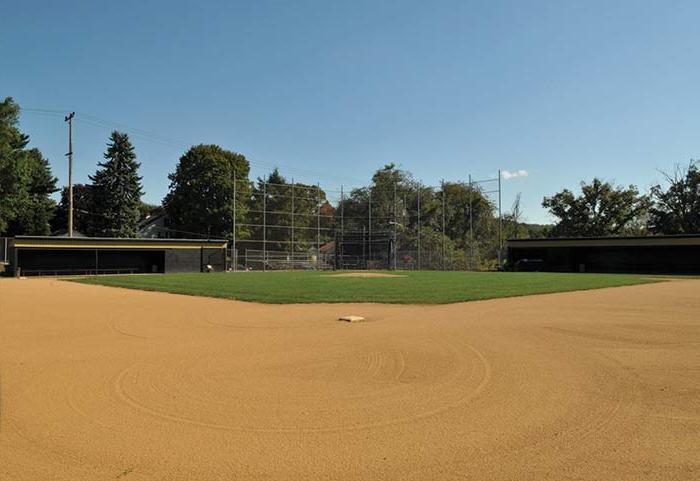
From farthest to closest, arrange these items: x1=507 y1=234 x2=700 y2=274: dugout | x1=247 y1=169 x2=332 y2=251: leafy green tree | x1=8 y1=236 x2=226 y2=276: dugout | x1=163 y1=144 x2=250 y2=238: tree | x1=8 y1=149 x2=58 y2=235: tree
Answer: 1. x1=163 y1=144 x2=250 y2=238: tree
2. x1=8 y1=149 x2=58 y2=235: tree
3. x1=247 y1=169 x2=332 y2=251: leafy green tree
4. x1=507 y1=234 x2=700 y2=274: dugout
5. x1=8 y1=236 x2=226 y2=276: dugout

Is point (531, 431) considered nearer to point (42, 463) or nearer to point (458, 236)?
point (42, 463)

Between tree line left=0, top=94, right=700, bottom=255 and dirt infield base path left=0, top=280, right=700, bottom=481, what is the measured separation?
42802 mm

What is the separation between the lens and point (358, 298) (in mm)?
15883

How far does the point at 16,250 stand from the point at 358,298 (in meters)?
30.3

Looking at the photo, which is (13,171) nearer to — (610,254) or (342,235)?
(342,235)

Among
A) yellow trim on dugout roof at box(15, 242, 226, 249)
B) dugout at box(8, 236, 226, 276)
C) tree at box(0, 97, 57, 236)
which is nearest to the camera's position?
yellow trim on dugout roof at box(15, 242, 226, 249)

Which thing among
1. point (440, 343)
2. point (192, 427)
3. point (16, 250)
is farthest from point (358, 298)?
point (16, 250)

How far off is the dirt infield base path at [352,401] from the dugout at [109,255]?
99.0 feet

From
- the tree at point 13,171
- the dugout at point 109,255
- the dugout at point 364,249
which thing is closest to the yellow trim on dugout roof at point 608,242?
the dugout at point 364,249

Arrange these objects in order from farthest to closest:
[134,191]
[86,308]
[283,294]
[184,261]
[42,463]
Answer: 1. [134,191]
2. [184,261]
3. [283,294]
4. [86,308]
5. [42,463]

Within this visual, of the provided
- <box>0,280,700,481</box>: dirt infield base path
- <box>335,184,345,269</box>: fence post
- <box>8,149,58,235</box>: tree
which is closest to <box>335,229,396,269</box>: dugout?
<box>335,184,345,269</box>: fence post

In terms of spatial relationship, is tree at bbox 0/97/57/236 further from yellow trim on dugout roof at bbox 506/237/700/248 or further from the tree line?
yellow trim on dugout roof at bbox 506/237/700/248

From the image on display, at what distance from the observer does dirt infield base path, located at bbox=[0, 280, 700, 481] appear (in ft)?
12.1

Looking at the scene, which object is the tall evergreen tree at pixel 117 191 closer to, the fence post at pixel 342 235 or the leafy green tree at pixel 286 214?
the leafy green tree at pixel 286 214
